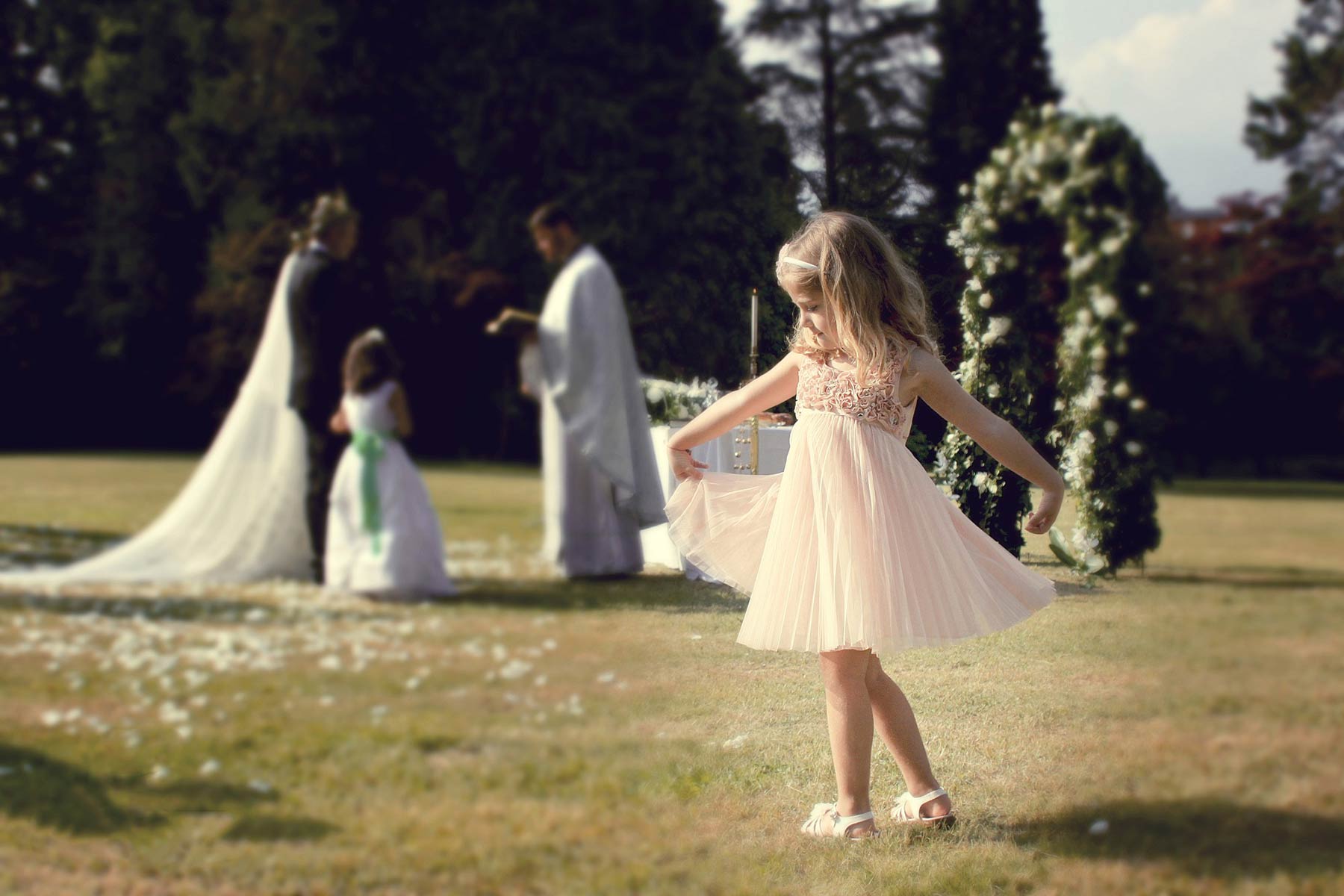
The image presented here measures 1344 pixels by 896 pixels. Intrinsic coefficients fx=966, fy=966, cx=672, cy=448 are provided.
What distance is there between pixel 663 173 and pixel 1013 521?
84 cm

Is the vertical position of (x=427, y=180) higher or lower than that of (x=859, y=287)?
higher

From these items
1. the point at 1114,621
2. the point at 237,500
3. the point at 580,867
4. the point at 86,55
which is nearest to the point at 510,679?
the point at 580,867

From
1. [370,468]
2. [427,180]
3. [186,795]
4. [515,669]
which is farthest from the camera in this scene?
[186,795]

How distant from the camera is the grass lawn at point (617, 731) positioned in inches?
69.4

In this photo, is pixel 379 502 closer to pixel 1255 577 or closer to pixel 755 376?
pixel 755 376

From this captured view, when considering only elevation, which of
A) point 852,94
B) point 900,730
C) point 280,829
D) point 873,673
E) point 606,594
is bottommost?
point 280,829

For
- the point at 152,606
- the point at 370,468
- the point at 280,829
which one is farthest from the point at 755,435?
the point at 280,829

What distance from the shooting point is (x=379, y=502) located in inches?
61.7

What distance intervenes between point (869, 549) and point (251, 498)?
1026 mm

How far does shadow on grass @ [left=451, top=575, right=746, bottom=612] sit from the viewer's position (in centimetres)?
166

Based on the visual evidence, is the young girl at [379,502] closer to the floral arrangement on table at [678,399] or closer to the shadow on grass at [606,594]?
the shadow on grass at [606,594]

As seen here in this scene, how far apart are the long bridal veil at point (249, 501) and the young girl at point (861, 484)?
0.64 m

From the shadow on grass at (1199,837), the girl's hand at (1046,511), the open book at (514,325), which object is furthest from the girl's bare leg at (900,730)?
the open book at (514,325)

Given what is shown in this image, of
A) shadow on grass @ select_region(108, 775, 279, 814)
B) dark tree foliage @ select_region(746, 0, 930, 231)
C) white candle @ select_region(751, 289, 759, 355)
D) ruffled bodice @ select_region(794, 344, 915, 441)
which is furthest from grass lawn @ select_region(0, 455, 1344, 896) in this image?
dark tree foliage @ select_region(746, 0, 930, 231)
